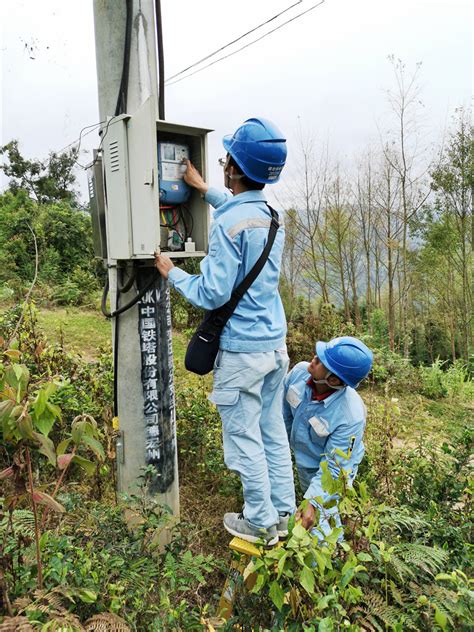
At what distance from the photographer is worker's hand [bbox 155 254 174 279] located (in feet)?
7.72

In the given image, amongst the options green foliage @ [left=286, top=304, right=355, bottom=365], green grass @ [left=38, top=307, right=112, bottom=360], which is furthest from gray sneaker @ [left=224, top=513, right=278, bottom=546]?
green foliage @ [left=286, top=304, right=355, bottom=365]

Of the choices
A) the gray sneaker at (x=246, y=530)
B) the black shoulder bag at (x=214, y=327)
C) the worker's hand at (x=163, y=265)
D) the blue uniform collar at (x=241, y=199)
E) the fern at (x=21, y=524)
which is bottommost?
the gray sneaker at (x=246, y=530)

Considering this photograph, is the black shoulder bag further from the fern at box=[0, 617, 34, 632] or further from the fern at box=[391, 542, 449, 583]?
the fern at box=[0, 617, 34, 632]

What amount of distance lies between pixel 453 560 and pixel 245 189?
1859 millimetres

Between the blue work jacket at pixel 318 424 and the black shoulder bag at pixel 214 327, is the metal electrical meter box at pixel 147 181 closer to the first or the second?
the black shoulder bag at pixel 214 327

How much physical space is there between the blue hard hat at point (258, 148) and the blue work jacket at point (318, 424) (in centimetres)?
115

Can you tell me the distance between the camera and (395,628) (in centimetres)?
138

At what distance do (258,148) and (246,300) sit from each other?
0.66m

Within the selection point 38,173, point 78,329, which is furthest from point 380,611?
point 38,173

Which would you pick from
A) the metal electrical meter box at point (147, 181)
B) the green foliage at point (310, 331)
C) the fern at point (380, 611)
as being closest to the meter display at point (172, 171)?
the metal electrical meter box at point (147, 181)

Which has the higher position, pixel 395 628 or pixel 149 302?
pixel 149 302

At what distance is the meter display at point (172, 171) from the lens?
258 cm

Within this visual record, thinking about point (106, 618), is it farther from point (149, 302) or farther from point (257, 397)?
point (149, 302)

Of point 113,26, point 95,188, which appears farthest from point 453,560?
point 113,26
